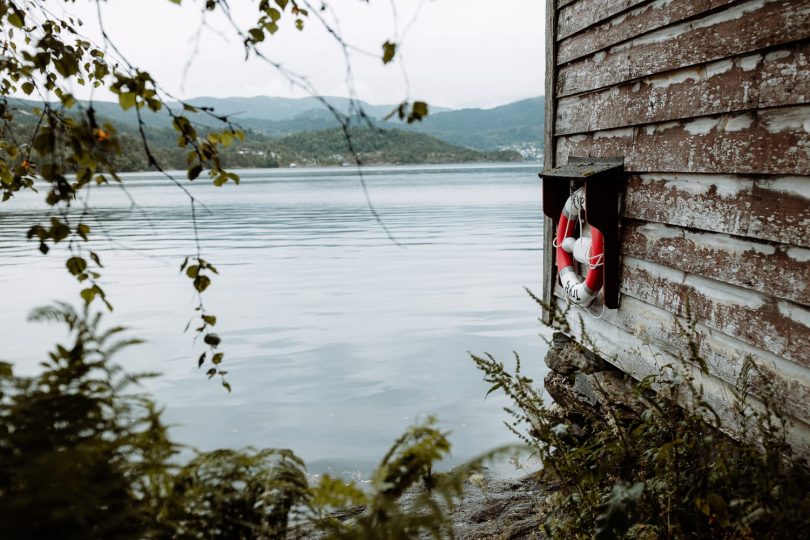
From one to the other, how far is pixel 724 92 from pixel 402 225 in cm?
2651

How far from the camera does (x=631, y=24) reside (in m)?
4.42

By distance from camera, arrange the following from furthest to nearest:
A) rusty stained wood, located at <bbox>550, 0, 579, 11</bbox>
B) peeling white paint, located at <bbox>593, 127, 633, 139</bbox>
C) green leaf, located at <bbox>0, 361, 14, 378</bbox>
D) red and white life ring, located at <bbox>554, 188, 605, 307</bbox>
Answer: rusty stained wood, located at <bbox>550, 0, 579, 11</bbox>, red and white life ring, located at <bbox>554, 188, 605, 307</bbox>, peeling white paint, located at <bbox>593, 127, 633, 139</bbox>, green leaf, located at <bbox>0, 361, 14, 378</bbox>

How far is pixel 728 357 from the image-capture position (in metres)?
3.55

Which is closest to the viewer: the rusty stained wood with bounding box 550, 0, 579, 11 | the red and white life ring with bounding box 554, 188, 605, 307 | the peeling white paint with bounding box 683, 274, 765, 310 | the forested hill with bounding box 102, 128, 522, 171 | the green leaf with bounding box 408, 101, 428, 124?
the green leaf with bounding box 408, 101, 428, 124

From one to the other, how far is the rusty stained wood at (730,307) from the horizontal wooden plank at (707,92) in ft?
2.85

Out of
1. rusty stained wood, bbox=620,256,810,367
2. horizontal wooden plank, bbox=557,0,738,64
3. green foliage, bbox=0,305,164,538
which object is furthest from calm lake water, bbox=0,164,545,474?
horizontal wooden plank, bbox=557,0,738,64

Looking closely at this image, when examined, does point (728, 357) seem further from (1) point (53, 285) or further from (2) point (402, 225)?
(2) point (402, 225)

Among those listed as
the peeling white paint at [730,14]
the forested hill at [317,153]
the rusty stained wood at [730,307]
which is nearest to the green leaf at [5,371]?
the rusty stained wood at [730,307]

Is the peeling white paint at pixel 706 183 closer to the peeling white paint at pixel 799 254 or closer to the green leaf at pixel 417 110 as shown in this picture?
the peeling white paint at pixel 799 254

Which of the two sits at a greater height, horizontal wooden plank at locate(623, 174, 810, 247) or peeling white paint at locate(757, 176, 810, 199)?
peeling white paint at locate(757, 176, 810, 199)

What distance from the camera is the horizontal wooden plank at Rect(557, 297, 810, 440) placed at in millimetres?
3064

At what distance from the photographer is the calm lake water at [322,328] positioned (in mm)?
8078

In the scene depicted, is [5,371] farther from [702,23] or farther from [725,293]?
[702,23]

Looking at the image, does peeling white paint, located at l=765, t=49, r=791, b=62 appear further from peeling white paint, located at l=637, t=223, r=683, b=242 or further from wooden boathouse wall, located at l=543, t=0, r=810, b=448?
peeling white paint, located at l=637, t=223, r=683, b=242
